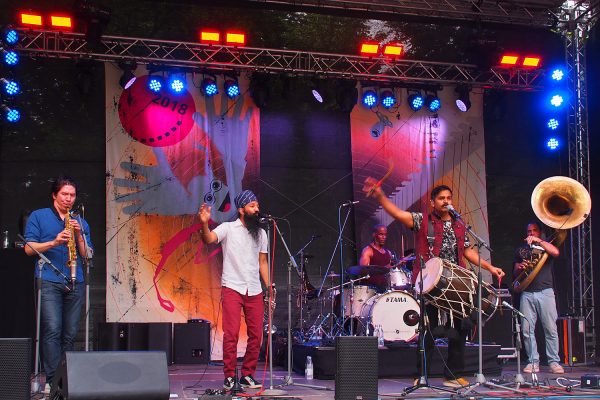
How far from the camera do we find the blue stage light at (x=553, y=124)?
12734 mm

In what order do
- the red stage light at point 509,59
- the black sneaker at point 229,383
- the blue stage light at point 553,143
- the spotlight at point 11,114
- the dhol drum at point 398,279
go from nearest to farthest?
the black sneaker at point 229,383 → the dhol drum at point 398,279 → the spotlight at point 11,114 → the red stage light at point 509,59 → the blue stage light at point 553,143

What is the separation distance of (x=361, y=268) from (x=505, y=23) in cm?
498

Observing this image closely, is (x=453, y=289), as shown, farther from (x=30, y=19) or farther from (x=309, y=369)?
(x=30, y=19)

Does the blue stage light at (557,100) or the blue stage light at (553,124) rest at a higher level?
the blue stage light at (557,100)

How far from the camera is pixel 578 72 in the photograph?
11625mm

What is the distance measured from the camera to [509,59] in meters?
11.9

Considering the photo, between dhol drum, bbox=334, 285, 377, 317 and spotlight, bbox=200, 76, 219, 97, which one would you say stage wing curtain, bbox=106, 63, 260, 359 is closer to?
spotlight, bbox=200, 76, 219, 97

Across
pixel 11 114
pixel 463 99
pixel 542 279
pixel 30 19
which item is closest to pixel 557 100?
pixel 463 99

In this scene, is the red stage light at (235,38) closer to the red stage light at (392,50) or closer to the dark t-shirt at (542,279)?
the red stage light at (392,50)

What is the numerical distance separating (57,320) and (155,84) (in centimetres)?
564

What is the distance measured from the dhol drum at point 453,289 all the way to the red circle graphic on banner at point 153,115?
18.8 feet

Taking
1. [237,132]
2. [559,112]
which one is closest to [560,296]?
[559,112]

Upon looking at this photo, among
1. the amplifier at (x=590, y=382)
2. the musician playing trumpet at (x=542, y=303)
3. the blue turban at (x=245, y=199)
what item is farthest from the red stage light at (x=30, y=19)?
the amplifier at (x=590, y=382)

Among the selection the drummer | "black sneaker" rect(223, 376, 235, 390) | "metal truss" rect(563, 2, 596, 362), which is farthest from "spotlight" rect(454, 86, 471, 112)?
"black sneaker" rect(223, 376, 235, 390)
